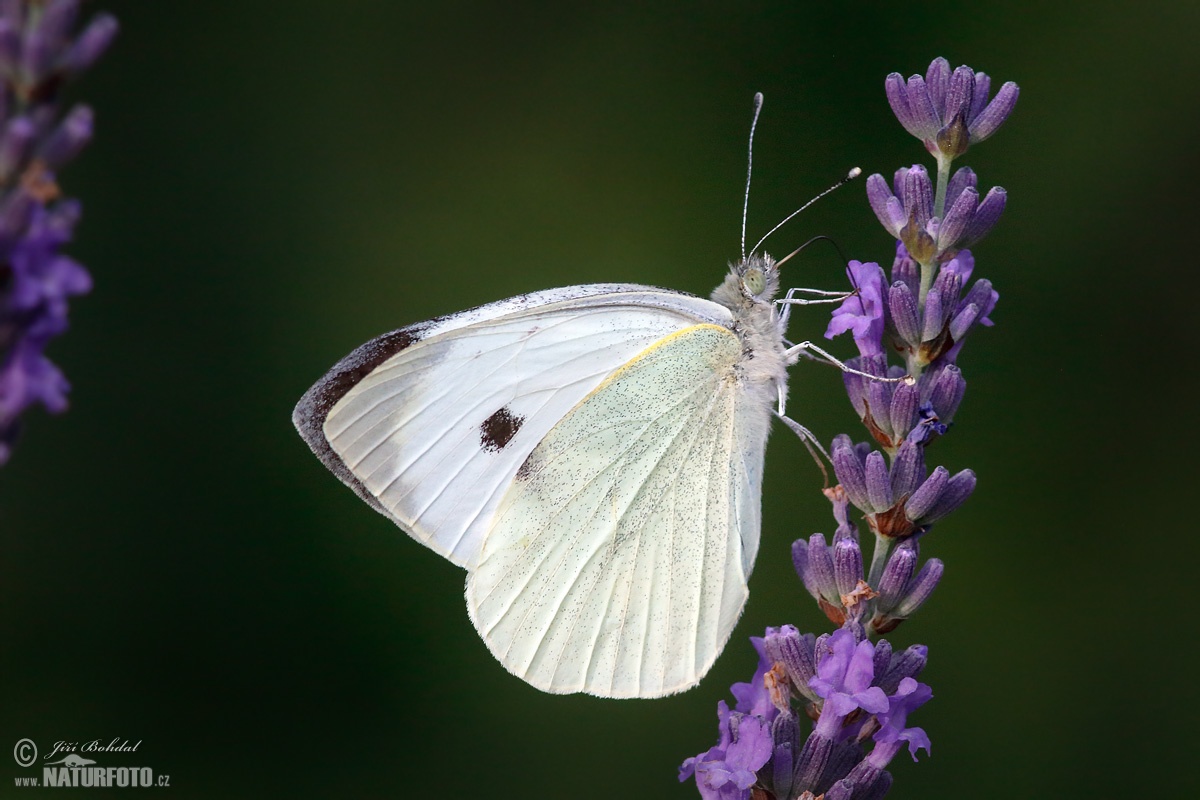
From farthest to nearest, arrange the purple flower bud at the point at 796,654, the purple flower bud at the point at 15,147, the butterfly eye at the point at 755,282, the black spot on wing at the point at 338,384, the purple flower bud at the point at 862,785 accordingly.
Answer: the butterfly eye at the point at 755,282 → the black spot on wing at the point at 338,384 → the purple flower bud at the point at 796,654 → the purple flower bud at the point at 862,785 → the purple flower bud at the point at 15,147

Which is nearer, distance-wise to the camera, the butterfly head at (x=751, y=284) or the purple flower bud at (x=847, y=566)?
the purple flower bud at (x=847, y=566)

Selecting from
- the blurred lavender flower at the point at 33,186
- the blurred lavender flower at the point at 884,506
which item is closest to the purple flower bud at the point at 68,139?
the blurred lavender flower at the point at 33,186

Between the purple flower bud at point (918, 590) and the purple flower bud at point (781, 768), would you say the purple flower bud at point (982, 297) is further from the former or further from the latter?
the purple flower bud at point (781, 768)

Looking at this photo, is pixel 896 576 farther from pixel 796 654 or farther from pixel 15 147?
pixel 15 147

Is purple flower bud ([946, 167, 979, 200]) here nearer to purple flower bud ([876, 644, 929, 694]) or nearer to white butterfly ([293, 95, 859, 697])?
white butterfly ([293, 95, 859, 697])

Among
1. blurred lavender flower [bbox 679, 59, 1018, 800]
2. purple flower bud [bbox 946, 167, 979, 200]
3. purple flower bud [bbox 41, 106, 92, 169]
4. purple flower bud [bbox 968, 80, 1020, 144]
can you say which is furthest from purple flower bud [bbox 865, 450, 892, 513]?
purple flower bud [bbox 41, 106, 92, 169]

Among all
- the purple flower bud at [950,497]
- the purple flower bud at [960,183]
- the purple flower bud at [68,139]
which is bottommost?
the purple flower bud at [950,497]

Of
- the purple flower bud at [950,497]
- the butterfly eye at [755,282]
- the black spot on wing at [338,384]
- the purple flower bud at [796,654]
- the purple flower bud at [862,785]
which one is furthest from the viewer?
the butterfly eye at [755,282]

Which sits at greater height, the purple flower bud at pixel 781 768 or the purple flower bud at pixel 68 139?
the purple flower bud at pixel 68 139
